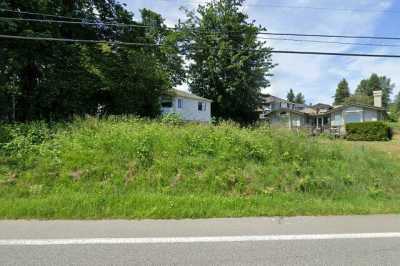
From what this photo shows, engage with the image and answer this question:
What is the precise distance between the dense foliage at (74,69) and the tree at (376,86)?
91518 millimetres

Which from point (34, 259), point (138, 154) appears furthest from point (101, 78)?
point (34, 259)

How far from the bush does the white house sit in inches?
662

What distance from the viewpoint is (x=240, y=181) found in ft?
24.1

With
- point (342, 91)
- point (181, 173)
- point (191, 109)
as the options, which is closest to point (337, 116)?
point (191, 109)

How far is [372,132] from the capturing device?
3008 cm

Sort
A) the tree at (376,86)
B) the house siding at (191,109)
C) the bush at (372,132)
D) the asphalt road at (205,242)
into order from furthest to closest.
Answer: the tree at (376,86) → the house siding at (191,109) → the bush at (372,132) → the asphalt road at (205,242)

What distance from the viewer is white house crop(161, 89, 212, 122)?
3469 cm

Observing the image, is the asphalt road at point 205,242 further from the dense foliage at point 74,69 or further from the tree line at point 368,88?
the tree line at point 368,88

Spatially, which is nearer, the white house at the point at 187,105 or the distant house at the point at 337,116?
the white house at the point at 187,105

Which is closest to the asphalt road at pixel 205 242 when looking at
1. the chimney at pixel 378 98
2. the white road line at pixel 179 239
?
the white road line at pixel 179 239

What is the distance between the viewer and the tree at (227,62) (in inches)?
1480

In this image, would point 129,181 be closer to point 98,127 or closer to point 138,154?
point 138,154

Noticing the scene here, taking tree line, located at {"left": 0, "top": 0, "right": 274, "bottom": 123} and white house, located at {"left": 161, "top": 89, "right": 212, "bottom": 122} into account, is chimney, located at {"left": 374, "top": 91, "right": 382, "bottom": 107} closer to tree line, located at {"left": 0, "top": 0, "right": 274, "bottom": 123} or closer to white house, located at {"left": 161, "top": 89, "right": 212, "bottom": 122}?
white house, located at {"left": 161, "top": 89, "right": 212, "bottom": 122}

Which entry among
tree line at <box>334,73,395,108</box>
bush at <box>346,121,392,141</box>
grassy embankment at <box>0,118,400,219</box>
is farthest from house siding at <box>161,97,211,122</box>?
tree line at <box>334,73,395,108</box>
